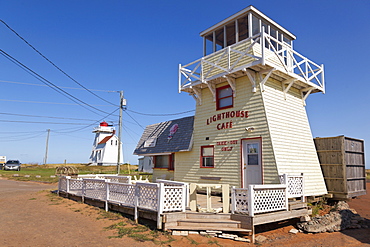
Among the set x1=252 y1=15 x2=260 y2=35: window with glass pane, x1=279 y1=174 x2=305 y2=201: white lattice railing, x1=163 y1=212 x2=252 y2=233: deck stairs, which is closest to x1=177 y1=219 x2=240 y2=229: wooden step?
x1=163 y1=212 x2=252 y2=233: deck stairs

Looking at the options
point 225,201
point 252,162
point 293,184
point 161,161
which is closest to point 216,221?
point 225,201

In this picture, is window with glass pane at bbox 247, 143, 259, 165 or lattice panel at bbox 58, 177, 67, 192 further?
lattice panel at bbox 58, 177, 67, 192

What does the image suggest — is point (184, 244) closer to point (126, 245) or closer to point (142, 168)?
point (126, 245)

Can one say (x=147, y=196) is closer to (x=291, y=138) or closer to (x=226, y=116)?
(x=226, y=116)

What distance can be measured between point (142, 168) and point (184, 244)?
35530 mm

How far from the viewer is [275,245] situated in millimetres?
7848

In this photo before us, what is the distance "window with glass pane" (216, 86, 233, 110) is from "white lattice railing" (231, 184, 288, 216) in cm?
516

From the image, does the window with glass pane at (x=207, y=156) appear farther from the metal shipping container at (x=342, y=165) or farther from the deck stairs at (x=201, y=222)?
the deck stairs at (x=201, y=222)

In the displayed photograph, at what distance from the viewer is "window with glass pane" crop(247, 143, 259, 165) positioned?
1148cm

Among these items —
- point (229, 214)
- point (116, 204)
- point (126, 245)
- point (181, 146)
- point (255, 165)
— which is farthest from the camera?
point (181, 146)

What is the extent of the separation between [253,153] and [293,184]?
227 cm

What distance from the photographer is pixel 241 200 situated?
8336 mm

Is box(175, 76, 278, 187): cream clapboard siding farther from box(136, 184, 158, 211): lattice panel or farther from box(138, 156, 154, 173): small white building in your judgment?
box(138, 156, 154, 173): small white building

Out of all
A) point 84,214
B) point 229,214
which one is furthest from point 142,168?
point 229,214
